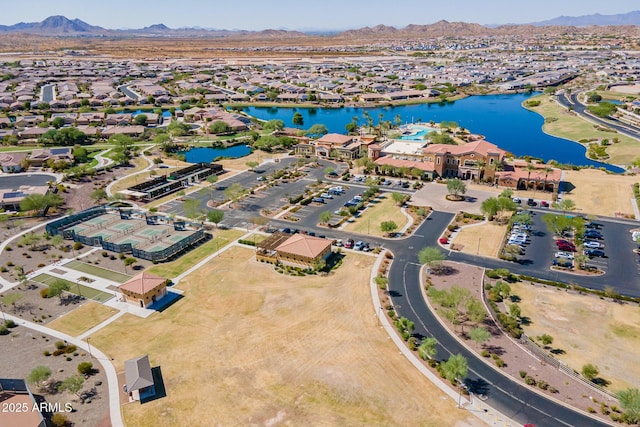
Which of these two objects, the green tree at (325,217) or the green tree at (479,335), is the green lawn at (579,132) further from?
the green tree at (479,335)

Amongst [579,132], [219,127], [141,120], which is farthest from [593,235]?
[141,120]

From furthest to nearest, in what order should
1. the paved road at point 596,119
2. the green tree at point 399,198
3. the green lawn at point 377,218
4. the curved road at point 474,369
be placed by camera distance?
the paved road at point 596,119 < the green tree at point 399,198 < the green lawn at point 377,218 < the curved road at point 474,369

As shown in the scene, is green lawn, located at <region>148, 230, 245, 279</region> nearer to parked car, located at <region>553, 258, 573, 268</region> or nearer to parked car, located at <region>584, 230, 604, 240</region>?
parked car, located at <region>553, 258, 573, 268</region>

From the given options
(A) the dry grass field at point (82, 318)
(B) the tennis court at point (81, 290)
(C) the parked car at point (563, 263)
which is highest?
(C) the parked car at point (563, 263)

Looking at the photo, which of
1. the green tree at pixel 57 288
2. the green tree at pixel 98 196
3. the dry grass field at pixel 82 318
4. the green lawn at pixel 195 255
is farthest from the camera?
the green tree at pixel 98 196

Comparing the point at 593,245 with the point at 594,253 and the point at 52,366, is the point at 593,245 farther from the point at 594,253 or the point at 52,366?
the point at 52,366

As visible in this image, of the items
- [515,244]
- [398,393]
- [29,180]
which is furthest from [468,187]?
[29,180]

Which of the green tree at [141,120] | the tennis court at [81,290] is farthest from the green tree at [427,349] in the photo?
the green tree at [141,120]
